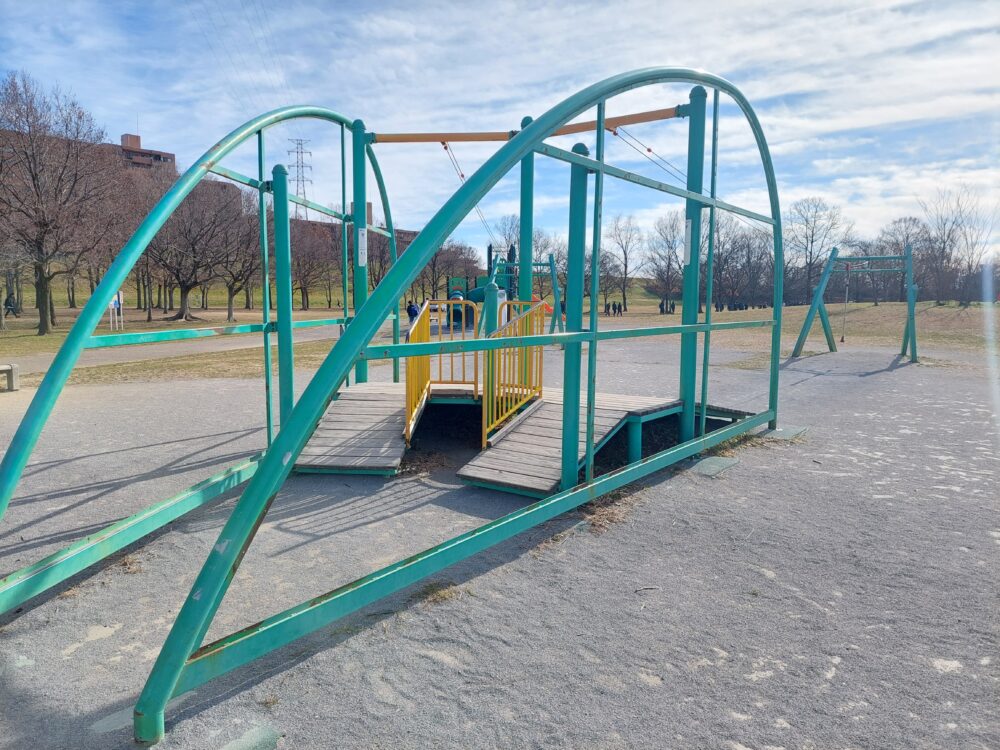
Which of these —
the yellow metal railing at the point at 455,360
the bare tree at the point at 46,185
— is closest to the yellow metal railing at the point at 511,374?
the yellow metal railing at the point at 455,360

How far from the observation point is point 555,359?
16.5m

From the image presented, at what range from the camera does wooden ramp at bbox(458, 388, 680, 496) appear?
500cm

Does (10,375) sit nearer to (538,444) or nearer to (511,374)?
(511,374)

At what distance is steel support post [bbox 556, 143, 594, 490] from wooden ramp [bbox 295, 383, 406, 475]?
5.16 ft

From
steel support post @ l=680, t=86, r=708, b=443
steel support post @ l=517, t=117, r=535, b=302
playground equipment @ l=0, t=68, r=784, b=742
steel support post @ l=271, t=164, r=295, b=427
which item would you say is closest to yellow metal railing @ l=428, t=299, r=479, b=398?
playground equipment @ l=0, t=68, r=784, b=742

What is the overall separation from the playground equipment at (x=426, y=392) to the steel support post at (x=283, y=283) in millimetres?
16

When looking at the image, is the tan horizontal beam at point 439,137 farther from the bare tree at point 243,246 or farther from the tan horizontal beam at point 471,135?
the bare tree at point 243,246

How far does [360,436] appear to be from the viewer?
604cm

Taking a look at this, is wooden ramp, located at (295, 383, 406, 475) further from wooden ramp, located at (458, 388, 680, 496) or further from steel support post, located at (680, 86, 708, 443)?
steel support post, located at (680, 86, 708, 443)

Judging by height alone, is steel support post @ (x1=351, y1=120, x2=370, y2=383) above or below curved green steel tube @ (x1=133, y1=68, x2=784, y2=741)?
above

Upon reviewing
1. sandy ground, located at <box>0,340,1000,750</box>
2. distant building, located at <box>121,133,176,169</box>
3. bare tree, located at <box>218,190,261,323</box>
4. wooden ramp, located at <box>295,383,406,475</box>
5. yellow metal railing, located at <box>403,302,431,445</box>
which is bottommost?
sandy ground, located at <box>0,340,1000,750</box>

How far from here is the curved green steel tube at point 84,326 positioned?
9.53 feet

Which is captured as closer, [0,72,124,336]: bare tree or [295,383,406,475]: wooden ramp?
[295,383,406,475]: wooden ramp

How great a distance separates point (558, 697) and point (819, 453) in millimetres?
4899
